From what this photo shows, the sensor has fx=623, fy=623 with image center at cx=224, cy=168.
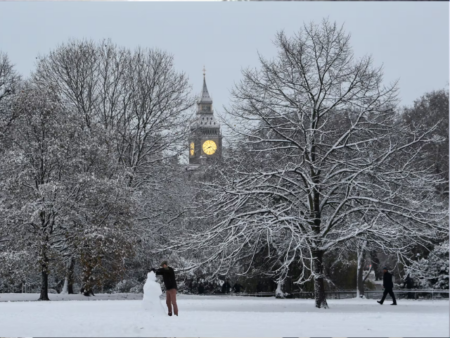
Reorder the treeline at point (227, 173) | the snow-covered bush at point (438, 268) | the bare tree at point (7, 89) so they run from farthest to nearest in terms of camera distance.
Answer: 1. the snow-covered bush at point (438, 268)
2. the bare tree at point (7, 89)
3. the treeline at point (227, 173)

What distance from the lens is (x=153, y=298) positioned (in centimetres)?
1636

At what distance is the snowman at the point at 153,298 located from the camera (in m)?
16.3

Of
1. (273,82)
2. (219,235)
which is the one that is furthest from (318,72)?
(219,235)

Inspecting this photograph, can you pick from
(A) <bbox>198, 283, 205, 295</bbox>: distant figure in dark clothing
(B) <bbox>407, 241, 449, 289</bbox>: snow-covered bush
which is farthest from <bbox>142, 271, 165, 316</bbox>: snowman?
(A) <bbox>198, 283, 205, 295</bbox>: distant figure in dark clothing

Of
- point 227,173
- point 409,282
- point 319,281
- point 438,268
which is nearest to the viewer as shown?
point 319,281

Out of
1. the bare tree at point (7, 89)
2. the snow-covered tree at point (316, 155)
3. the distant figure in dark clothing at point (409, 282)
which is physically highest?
the bare tree at point (7, 89)

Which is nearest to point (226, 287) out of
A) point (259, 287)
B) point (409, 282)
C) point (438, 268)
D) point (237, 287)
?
point (237, 287)

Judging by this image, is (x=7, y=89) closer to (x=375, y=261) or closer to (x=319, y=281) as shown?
(x=319, y=281)

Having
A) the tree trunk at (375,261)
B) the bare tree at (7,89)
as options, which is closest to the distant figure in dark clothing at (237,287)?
the tree trunk at (375,261)

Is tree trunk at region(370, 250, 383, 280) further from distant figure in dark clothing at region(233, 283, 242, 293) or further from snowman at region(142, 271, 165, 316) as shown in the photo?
snowman at region(142, 271, 165, 316)

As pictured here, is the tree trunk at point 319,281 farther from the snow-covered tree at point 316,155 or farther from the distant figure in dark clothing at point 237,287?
the distant figure in dark clothing at point 237,287

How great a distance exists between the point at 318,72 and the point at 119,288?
23175 mm

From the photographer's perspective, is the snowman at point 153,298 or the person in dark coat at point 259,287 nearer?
the snowman at point 153,298

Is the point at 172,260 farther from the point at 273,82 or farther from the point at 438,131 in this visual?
the point at 438,131
